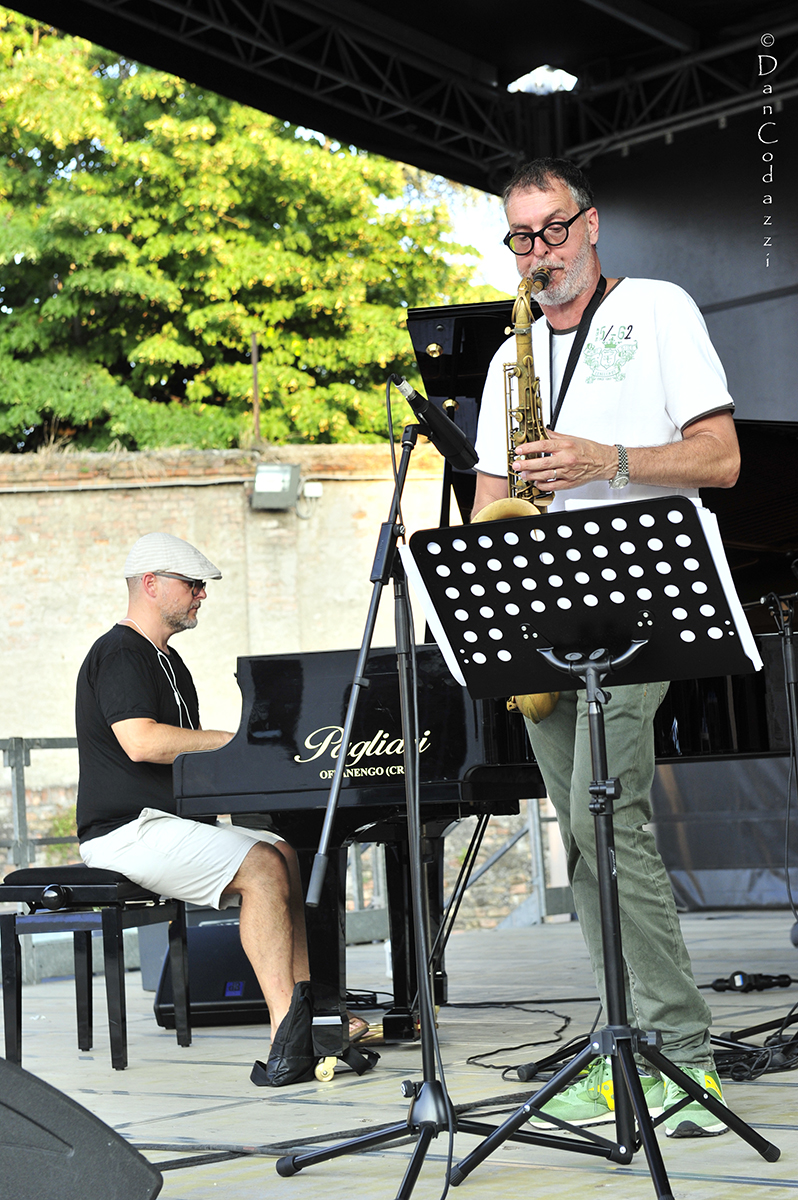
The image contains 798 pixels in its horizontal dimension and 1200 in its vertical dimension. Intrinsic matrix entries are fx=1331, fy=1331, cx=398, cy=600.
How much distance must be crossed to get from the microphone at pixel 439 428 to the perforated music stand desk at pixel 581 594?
9.9 inches

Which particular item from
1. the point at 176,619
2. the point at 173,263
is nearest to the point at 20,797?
the point at 176,619

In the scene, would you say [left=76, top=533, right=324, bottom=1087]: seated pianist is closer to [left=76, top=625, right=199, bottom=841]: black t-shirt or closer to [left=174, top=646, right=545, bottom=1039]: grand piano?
[left=76, top=625, right=199, bottom=841]: black t-shirt

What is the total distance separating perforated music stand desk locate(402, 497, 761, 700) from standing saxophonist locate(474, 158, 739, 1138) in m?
0.30

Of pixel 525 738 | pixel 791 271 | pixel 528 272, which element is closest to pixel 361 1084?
pixel 525 738

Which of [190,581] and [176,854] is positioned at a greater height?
[190,581]

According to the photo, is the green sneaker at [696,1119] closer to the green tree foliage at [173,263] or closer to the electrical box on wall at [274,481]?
the electrical box on wall at [274,481]

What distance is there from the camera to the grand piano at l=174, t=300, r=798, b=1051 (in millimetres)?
3490

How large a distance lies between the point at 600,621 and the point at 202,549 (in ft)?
35.3

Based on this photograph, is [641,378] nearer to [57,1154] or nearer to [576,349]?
[576,349]

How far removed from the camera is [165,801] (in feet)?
13.1

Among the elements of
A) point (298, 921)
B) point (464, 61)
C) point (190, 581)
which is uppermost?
point (464, 61)

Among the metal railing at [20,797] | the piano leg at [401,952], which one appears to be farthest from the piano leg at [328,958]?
the metal railing at [20,797]

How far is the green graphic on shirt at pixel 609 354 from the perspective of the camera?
8.84ft

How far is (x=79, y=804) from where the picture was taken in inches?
160
